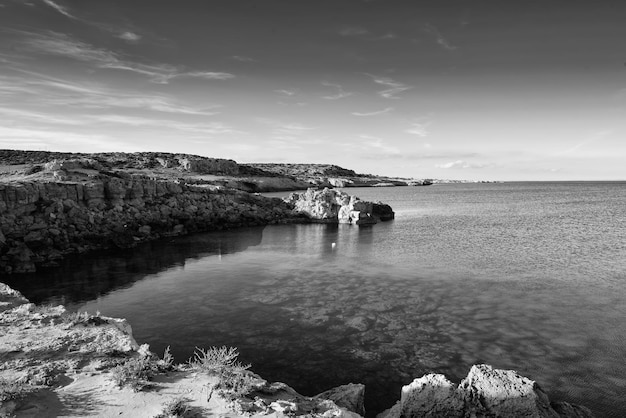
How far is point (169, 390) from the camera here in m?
8.80

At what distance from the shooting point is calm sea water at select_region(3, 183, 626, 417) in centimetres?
1413

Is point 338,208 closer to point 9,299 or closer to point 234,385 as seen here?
point 9,299

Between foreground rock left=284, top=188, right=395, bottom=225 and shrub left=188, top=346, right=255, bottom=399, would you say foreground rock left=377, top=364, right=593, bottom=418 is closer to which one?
shrub left=188, top=346, right=255, bottom=399

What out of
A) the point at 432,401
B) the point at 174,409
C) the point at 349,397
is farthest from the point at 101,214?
the point at 432,401

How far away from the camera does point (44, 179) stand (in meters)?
39.6

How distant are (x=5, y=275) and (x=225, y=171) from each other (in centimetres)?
12899

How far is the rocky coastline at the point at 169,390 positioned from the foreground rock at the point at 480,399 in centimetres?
2

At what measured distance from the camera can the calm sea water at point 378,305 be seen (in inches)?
556

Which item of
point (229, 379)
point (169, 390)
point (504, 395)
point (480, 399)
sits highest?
point (229, 379)

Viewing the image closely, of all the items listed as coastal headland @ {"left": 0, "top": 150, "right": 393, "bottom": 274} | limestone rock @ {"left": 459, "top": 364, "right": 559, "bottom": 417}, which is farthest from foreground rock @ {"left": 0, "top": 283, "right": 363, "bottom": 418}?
coastal headland @ {"left": 0, "top": 150, "right": 393, "bottom": 274}

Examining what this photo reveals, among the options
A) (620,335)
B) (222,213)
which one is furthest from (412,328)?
(222,213)

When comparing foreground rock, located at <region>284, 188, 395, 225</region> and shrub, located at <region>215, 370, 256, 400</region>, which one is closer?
shrub, located at <region>215, 370, 256, 400</region>

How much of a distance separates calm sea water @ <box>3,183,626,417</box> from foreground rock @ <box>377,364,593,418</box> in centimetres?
258

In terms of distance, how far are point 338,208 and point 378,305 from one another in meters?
39.3
